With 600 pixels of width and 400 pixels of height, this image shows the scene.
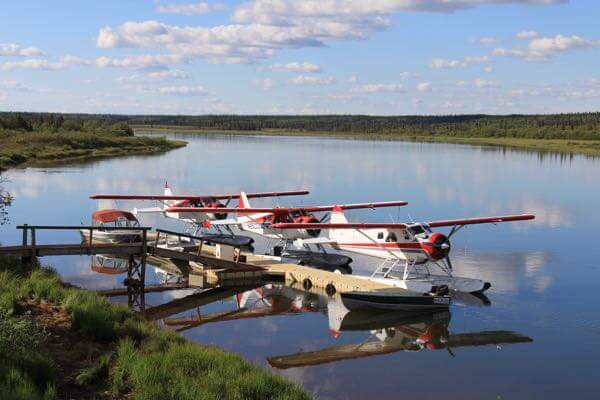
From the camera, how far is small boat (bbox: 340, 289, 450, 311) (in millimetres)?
15453

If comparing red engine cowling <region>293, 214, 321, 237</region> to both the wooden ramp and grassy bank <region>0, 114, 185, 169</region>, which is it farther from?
grassy bank <region>0, 114, 185, 169</region>

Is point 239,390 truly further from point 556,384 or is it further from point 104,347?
point 556,384

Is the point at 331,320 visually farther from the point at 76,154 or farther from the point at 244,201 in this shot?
the point at 76,154

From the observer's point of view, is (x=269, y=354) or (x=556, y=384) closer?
(x=556, y=384)

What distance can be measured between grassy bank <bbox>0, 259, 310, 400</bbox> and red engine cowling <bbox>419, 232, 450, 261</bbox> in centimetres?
780

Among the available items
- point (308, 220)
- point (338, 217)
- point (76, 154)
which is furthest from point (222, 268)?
point (76, 154)

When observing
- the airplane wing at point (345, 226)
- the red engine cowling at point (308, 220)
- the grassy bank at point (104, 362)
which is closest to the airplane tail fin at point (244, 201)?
the red engine cowling at point (308, 220)

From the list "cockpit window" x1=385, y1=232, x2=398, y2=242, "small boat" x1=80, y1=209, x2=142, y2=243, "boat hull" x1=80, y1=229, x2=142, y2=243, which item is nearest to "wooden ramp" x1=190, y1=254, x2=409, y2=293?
"cockpit window" x1=385, y1=232, x2=398, y2=242

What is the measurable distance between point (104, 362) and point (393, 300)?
8.55 metres

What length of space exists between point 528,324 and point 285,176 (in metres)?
33.5

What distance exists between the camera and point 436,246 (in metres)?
16.5

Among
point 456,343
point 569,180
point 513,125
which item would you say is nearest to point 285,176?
point 569,180

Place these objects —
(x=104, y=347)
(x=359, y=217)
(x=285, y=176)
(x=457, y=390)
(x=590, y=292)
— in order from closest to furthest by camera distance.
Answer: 1. (x=104, y=347)
2. (x=457, y=390)
3. (x=590, y=292)
4. (x=359, y=217)
5. (x=285, y=176)

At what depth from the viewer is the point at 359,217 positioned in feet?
89.9
